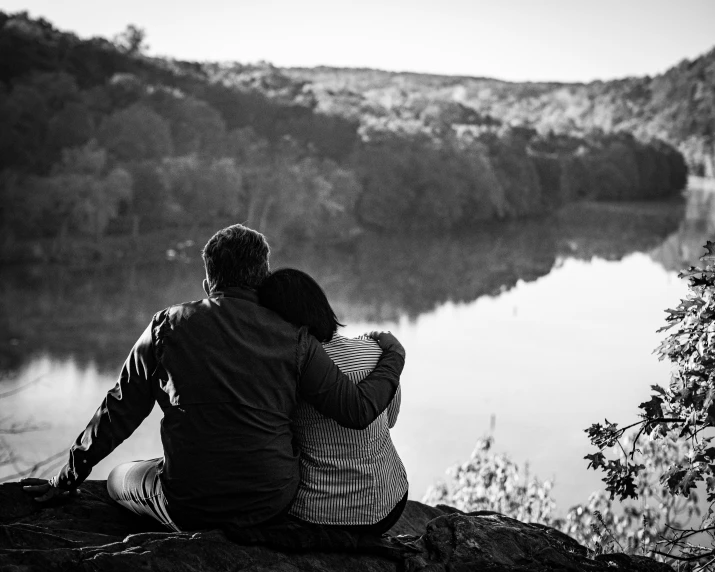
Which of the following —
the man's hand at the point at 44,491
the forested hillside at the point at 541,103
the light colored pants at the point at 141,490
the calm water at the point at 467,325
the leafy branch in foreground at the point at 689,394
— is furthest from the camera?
the forested hillside at the point at 541,103

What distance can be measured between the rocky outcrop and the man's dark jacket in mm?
87

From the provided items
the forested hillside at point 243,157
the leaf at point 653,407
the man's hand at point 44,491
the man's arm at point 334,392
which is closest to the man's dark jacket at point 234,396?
the man's arm at point 334,392

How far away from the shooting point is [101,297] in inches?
665

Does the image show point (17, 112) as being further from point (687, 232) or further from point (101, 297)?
point (687, 232)

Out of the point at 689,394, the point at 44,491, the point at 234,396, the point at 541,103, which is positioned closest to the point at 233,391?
the point at 234,396

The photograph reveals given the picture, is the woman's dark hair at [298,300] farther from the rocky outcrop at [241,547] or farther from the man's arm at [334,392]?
the rocky outcrop at [241,547]

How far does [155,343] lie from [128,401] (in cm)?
16

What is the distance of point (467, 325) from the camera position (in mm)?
20234

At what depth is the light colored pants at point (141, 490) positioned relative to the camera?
1591 mm

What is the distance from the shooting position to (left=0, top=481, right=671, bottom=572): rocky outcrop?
4.51 ft

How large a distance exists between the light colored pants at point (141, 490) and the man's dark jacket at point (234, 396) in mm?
62

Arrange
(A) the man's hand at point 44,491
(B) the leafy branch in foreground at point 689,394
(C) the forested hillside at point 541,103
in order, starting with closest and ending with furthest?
(B) the leafy branch in foreground at point 689,394 < (A) the man's hand at point 44,491 < (C) the forested hillside at point 541,103

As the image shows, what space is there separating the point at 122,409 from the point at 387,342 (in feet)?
1.87

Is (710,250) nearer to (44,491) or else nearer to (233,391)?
(233,391)
